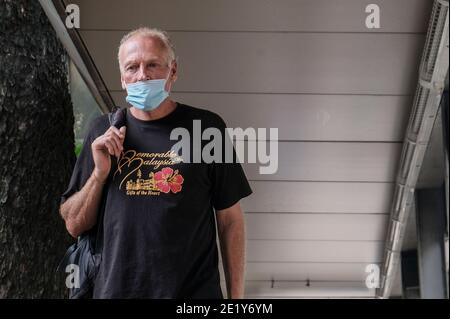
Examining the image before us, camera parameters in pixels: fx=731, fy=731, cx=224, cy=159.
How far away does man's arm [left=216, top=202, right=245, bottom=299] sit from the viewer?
2.34 meters

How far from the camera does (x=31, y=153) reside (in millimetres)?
3148

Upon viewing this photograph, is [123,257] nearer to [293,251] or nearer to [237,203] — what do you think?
[237,203]

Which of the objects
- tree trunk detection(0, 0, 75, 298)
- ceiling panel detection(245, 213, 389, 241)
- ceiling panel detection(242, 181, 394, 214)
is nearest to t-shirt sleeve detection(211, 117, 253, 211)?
tree trunk detection(0, 0, 75, 298)

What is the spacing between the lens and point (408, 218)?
23.2ft

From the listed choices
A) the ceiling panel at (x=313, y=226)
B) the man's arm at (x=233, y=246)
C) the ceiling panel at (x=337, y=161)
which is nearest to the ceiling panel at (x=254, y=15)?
the ceiling panel at (x=337, y=161)

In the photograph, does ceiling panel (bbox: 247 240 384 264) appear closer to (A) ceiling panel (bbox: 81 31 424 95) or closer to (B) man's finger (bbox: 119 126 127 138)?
(A) ceiling panel (bbox: 81 31 424 95)

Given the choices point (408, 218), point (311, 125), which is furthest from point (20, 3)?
point (408, 218)

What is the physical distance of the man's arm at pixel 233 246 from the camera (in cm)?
234

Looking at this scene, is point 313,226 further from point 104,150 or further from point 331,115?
point 104,150

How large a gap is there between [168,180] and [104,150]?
219mm

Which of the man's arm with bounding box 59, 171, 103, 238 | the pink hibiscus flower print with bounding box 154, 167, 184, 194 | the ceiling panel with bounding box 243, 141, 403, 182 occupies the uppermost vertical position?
the ceiling panel with bounding box 243, 141, 403, 182

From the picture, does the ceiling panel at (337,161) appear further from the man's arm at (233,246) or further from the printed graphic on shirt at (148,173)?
the printed graphic on shirt at (148,173)

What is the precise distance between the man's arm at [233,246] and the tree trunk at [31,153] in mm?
1026

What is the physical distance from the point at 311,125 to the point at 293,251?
157cm
